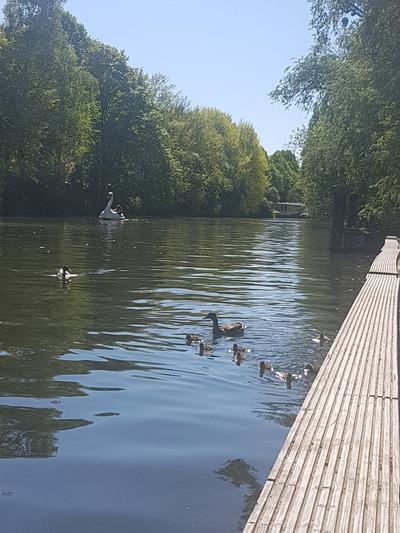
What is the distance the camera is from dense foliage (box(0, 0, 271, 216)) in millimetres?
60156

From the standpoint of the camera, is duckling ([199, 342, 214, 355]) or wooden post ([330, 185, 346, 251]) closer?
duckling ([199, 342, 214, 355])

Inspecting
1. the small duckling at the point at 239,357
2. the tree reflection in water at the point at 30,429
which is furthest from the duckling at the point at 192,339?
the tree reflection in water at the point at 30,429

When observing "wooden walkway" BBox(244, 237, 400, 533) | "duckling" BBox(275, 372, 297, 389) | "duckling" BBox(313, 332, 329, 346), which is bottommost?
"duckling" BBox(275, 372, 297, 389)

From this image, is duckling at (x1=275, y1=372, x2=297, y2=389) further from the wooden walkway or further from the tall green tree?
the tall green tree

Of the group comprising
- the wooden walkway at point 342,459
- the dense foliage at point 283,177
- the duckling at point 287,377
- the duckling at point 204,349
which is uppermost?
the dense foliage at point 283,177

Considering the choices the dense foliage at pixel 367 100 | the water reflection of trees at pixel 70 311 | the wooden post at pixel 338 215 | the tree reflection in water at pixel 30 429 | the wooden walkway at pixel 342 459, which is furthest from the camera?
the wooden post at pixel 338 215

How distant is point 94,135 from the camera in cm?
7769

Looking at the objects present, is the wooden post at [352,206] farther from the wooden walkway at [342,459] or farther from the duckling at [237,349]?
the wooden walkway at [342,459]

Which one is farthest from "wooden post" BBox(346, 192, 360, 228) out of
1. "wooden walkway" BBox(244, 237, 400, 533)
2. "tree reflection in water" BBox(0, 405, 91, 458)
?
"tree reflection in water" BBox(0, 405, 91, 458)

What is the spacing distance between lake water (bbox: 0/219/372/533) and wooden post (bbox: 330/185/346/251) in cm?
1225

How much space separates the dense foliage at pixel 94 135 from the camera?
60.2m

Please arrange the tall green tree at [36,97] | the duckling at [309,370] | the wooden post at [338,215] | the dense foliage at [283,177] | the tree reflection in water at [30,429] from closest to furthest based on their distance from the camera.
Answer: the tree reflection in water at [30,429] → the duckling at [309,370] → the wooden post at [338,215] → the tall green tree at [36,97] → the dense foliage at [283,177]

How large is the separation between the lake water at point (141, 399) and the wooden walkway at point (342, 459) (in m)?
0.67

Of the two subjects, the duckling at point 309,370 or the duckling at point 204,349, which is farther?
the duckling at point 204,349
